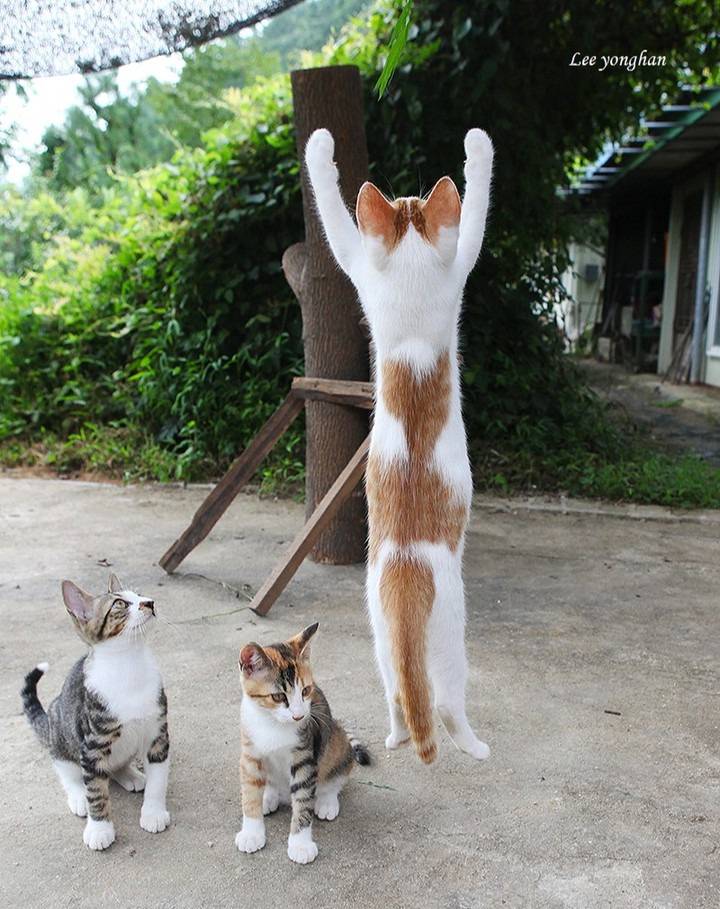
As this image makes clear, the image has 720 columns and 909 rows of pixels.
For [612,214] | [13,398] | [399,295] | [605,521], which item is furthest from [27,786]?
[612,214]

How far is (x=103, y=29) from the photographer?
367 centimetres

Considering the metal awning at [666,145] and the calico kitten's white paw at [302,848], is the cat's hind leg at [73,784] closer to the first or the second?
the calico kitten's white paw at [302,848]

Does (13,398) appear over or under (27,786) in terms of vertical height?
over

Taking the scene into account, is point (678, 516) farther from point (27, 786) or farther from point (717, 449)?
point (27, 786)

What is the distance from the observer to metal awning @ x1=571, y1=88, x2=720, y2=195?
880 centimetres

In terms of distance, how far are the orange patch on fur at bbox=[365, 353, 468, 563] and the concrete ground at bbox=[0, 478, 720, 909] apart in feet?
2.74

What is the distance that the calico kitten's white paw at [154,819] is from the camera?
225 centimetres

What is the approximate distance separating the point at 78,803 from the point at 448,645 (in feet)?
3.93

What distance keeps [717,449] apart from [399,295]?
5.82 metres

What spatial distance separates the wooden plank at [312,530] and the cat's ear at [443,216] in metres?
1.65

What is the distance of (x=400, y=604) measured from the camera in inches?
74.0

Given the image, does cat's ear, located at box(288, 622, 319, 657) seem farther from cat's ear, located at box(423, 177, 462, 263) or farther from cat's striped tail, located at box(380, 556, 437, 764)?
cat's ear, located at box(423, 177, 462, 263)

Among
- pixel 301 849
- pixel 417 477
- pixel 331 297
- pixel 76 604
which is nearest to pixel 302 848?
pixel 301 849

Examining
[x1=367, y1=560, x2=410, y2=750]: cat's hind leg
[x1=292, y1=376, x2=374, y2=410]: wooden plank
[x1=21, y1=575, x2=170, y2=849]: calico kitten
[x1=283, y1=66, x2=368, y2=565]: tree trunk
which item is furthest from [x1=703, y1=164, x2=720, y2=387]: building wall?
[x1=21, y1=575, x2=170, y2=849]: calico kitten
